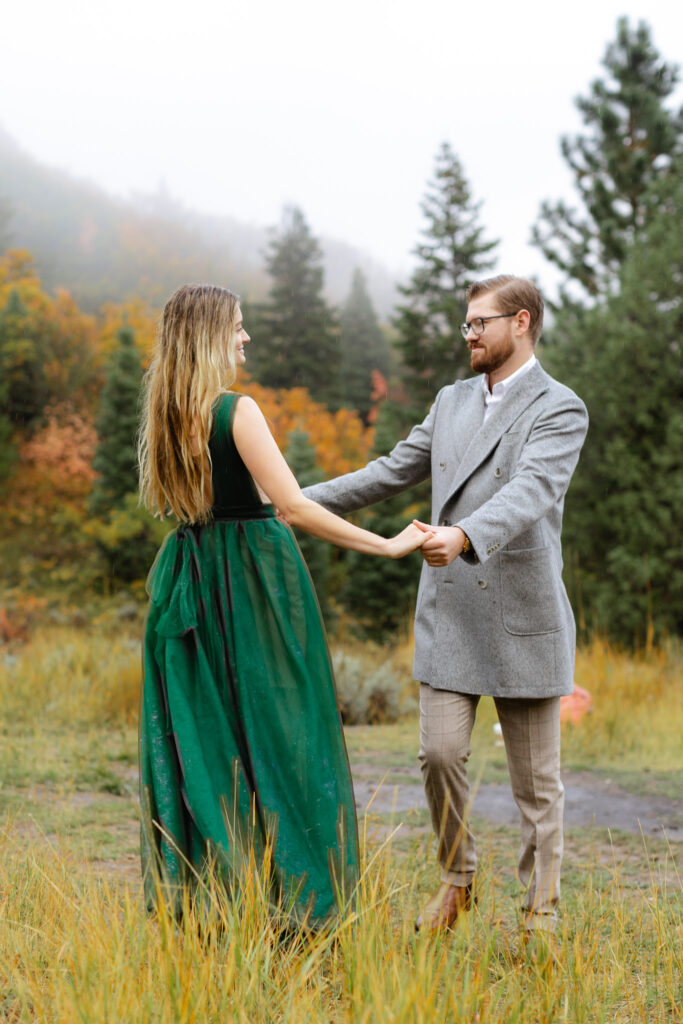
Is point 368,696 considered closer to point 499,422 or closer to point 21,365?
point 499,422

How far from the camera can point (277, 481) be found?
9.43 feet

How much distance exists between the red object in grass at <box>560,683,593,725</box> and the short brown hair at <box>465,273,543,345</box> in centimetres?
451

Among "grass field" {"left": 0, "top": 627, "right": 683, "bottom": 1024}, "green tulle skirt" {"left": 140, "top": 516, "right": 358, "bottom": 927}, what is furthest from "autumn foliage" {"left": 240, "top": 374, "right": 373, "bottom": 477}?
"green tulle skirt" {"left": 140, "top": 516, "right": 358, "bottom": 927}

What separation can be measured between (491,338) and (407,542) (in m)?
0.74

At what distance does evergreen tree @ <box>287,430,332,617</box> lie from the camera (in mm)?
15562

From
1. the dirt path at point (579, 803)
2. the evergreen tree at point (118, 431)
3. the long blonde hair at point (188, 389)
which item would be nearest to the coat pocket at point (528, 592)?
the long blonde hair at point (188, 389)

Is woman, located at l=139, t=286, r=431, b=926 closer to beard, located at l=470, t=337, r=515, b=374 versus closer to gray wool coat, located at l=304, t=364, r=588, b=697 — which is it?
gray wool coat, located at l=304, t=364, r=588, b=697

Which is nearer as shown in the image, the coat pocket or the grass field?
the grass field

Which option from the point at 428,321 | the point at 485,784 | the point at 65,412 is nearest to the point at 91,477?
the point at 65,412

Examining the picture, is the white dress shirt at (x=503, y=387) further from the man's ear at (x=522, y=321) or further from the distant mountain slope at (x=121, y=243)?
the distant mountain slope at (x=121, y=243)

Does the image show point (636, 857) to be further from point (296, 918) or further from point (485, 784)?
point (296, 918)

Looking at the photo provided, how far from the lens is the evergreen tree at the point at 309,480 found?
1556 cm

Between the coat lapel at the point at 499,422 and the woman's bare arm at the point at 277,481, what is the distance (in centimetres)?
31

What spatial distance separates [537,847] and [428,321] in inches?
710
